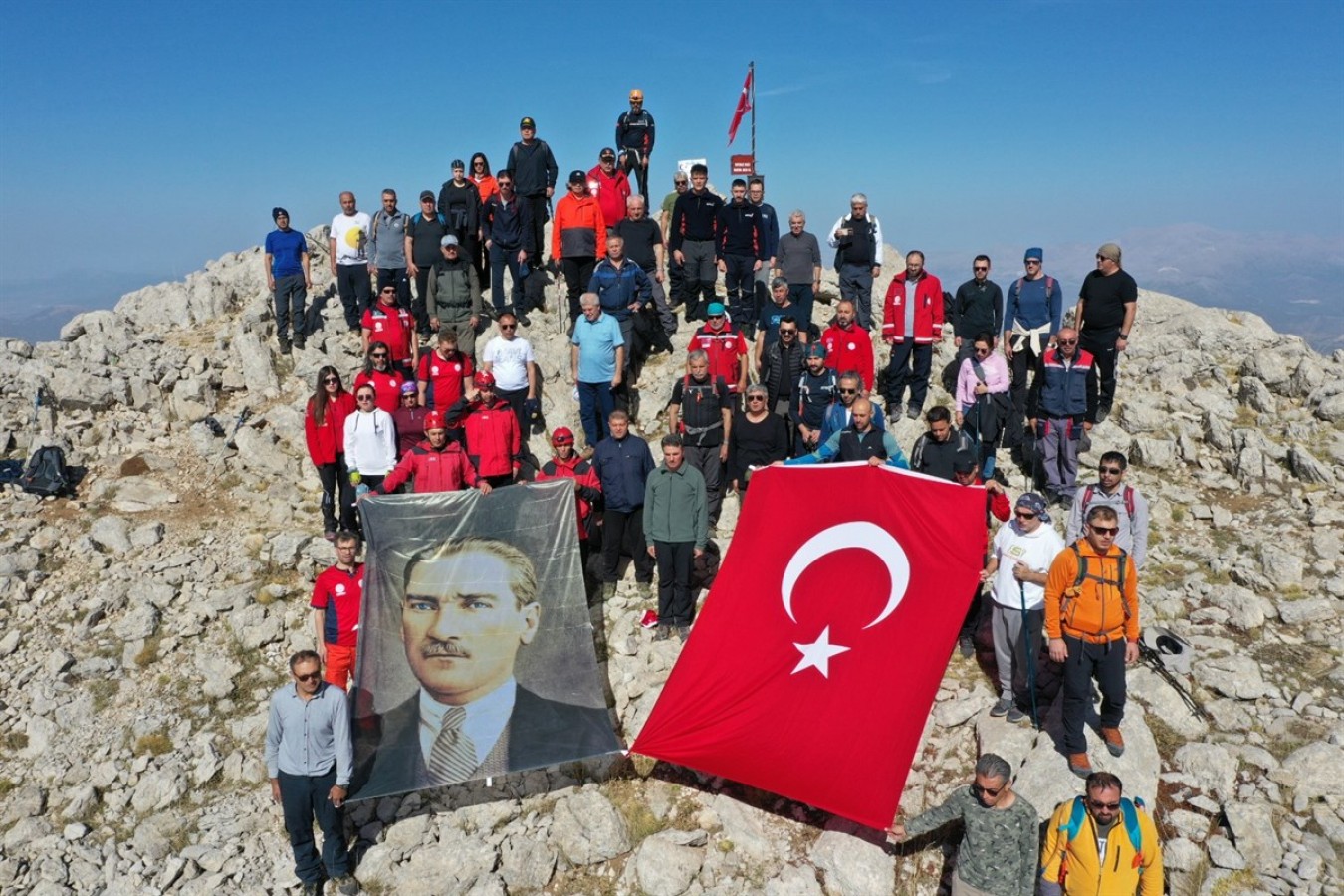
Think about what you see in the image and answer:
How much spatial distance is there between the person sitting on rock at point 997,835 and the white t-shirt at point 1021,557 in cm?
234

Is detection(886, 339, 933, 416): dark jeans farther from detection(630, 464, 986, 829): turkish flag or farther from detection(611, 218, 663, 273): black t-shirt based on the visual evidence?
detection(630, 464, 986, 829): turkish flag

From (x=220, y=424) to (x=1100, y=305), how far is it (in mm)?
17169

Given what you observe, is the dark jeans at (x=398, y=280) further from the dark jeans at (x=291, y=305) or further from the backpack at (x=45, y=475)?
the backpack at (x=45, y=475)

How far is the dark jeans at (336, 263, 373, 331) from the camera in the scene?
16516mm

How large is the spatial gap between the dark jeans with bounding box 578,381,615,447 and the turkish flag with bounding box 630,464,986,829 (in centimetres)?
445

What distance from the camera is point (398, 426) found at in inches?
464

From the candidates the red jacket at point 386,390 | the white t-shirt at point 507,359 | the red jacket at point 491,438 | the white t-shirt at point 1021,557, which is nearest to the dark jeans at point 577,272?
the white t-shirt at point 507,359

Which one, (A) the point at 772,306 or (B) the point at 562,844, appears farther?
(A) the point at 772,306

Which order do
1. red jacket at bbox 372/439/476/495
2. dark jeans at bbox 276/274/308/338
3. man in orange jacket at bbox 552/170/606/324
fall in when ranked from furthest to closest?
dark jeans at bbox 276/274/308/338
man in orange jacket at bbox 552/170/606/324
red jacket at bbox 372/439/476/495

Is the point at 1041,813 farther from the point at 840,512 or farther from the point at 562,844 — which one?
A: the point at 562,844

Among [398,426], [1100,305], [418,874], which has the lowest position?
[418,874]

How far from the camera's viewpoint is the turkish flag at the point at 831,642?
25.3 ft

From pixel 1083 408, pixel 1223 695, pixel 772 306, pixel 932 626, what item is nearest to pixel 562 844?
pixel 932 626

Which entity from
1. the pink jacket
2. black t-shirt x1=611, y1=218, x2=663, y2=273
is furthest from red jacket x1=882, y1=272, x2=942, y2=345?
black t-shirt x1=611, y1=218, x2=663, y2=273
